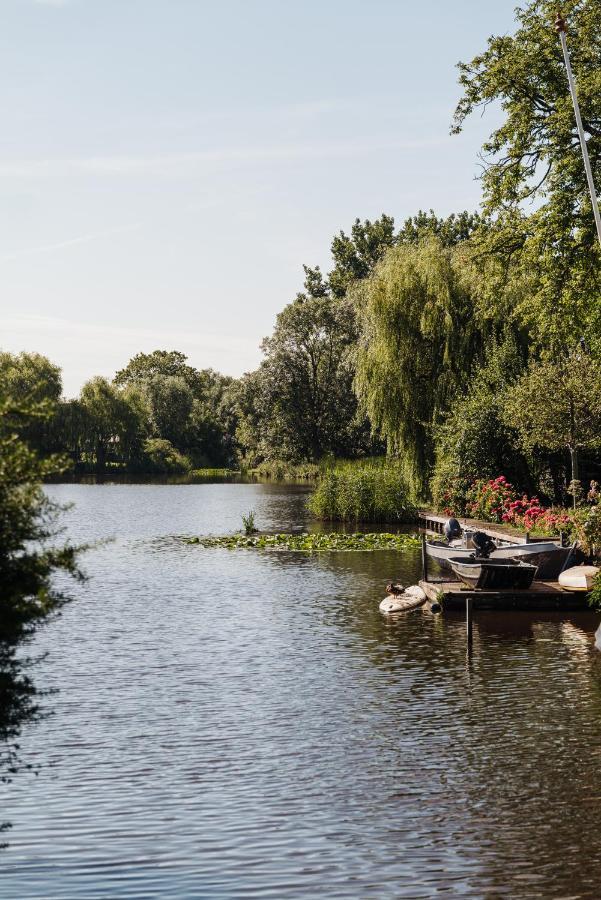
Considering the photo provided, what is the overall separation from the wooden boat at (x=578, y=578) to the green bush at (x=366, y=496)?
1947 cm

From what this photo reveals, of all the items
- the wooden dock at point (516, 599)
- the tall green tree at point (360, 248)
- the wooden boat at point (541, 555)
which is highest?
the tall green tree at point (360, 248)

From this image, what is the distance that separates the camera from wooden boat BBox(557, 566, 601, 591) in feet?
77.7

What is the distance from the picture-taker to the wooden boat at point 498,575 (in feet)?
77.8

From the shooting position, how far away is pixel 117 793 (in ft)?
38.9

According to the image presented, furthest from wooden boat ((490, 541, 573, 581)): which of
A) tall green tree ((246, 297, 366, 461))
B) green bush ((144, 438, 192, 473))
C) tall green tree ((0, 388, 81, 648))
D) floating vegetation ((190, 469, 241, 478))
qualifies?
green bush ((144, 438, 192, 473))

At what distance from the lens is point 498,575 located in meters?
23.9

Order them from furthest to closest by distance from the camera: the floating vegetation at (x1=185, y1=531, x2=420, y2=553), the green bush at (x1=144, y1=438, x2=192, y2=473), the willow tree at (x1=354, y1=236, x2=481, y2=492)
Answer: the green bush at (x1=144, y1=438, x2=192, y2=473)
the willow tree at (x1=354, y1=236, x2=481, y2=492)
the floating vegetation at (x1=185, y1=531, x2=420, y2=553)

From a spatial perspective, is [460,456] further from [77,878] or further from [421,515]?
[77,878]

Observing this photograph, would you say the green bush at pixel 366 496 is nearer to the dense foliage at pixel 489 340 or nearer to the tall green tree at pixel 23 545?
the dense foliage at pixel 489 340

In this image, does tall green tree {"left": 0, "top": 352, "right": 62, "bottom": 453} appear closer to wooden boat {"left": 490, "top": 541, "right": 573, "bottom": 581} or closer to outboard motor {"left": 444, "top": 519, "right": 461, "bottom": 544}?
outboard motor {"left": 444, "top": 519, "right": 461, "bottom": 544}

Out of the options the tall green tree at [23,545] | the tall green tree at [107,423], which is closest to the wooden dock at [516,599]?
the tall green tree at [23,545]

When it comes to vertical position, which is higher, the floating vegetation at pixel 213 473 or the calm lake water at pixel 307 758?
the floating vegetation at pixel 213 473

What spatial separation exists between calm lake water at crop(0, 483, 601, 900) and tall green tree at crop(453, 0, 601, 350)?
1064 cm

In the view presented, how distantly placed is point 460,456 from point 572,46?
15.6m
